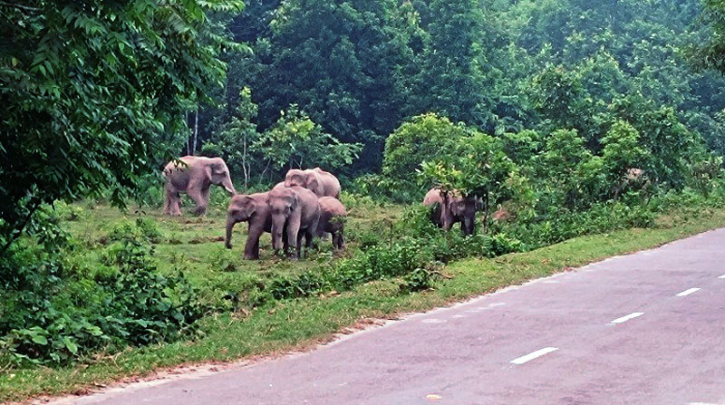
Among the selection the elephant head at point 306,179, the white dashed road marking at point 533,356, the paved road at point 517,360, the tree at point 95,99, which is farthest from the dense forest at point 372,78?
the white dashed road marking at point 533,356

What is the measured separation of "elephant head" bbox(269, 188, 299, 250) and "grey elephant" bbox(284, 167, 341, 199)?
5050mm

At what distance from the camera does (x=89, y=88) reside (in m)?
11.0

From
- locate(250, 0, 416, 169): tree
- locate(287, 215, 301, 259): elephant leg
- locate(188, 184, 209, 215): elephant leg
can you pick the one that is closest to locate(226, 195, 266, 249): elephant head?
locate(287, 215, 301, 259): elephant leg

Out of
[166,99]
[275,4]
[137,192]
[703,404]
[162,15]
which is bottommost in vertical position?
[703,404]

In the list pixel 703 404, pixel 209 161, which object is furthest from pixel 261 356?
pixel 209 161

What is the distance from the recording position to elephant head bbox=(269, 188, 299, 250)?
75.3ft

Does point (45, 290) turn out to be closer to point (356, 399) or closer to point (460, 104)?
point (356, 399)

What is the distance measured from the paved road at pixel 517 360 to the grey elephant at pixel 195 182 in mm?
19422

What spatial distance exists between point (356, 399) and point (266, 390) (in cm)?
76

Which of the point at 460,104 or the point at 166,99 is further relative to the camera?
the point at 460,104

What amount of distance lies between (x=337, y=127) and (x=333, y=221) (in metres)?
23.5

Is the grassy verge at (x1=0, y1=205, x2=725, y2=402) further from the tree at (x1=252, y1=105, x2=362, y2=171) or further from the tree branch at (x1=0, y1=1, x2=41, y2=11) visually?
the tree at (x1=252, y1=105, x2=362, y2=171)

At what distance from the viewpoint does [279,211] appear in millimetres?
22969

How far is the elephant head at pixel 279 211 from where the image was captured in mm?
22953
